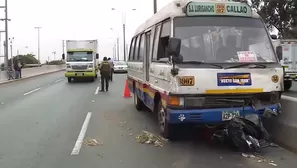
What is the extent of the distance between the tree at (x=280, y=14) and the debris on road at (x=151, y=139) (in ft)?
121

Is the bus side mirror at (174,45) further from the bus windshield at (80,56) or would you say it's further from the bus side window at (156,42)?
the bus windshield at (80,56)

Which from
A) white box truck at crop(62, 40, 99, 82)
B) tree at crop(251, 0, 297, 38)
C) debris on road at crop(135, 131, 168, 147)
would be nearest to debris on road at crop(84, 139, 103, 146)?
debris on road at crop(135, 131, 168, 147)

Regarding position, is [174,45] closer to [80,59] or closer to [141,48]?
[141,48]

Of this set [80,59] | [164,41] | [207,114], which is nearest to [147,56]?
[164,41]

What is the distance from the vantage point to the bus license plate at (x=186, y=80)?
709 centimetres

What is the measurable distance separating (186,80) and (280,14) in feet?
132

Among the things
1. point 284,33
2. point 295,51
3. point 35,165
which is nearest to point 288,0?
point 284,33

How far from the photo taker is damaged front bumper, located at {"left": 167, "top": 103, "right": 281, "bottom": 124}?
7180 millimetres

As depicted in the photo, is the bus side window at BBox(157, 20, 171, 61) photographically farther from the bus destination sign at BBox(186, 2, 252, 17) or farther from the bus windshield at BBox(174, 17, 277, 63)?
the bus destination sign at BBox(186, 2, 252, 17)

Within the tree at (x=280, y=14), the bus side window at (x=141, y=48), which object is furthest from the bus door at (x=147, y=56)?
the tree at (x=280, y=14)

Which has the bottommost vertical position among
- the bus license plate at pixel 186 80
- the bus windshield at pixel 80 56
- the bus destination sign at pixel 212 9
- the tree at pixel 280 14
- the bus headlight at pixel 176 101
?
the bus headlight at pixel 176 101

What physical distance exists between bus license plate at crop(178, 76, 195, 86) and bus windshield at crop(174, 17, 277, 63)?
18.4 inches

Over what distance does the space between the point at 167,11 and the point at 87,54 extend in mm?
23940

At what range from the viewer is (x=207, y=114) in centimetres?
718
